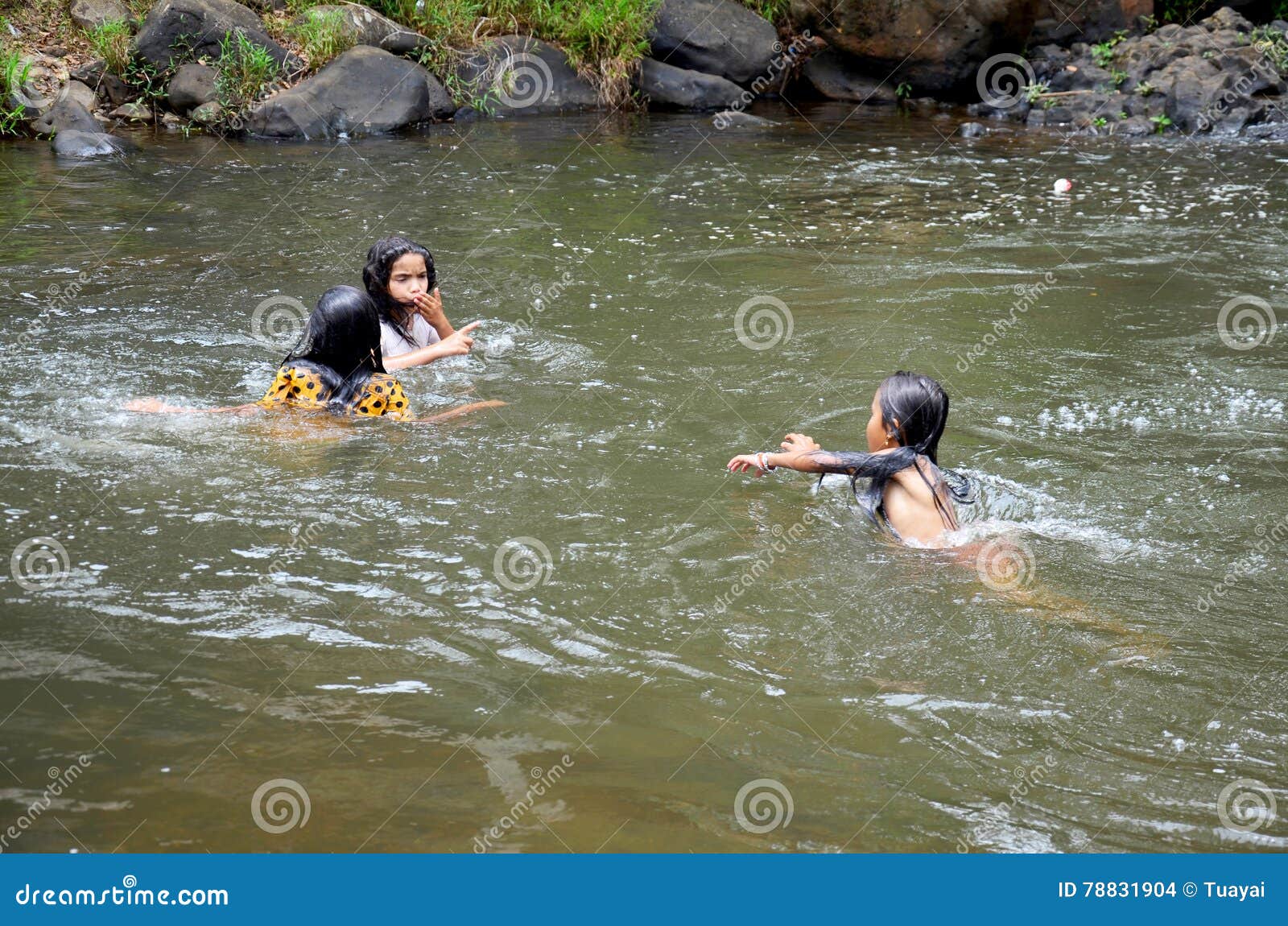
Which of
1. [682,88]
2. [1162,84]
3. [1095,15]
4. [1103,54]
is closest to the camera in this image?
[1162,84]

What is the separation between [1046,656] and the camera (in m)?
4.10

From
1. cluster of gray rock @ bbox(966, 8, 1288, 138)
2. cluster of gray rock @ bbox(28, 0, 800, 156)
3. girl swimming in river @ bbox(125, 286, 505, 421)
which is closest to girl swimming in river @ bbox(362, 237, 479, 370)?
girl swimming in river @ bbox(125, 286, 505, 421)

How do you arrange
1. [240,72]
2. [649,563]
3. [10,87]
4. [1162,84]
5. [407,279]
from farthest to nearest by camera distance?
[240,72]
[1162,84]
[10,87]
[407,279]
[649,563]

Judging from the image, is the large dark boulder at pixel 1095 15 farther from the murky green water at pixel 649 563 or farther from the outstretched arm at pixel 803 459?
the outstretched arm at pixel 803 459

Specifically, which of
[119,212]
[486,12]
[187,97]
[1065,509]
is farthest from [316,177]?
[1065,509]

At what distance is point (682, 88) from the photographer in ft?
52.5

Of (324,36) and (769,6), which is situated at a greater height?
(769,6)

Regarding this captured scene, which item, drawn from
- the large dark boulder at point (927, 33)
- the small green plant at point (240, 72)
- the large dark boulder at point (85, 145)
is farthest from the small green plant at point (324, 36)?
the large dark boulder at point (927, 33)

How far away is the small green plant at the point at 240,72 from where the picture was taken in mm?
14320

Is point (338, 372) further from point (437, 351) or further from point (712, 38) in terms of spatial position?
point (712, 38)

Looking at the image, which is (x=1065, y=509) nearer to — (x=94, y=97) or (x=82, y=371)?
(x=82, y=371)

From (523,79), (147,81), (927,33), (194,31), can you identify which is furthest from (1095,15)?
(147,81)

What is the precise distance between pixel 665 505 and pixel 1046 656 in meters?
1.81

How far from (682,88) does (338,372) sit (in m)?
11.1
